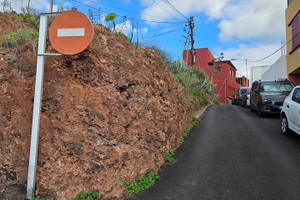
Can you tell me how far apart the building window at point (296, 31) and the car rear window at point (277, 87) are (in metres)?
4.67

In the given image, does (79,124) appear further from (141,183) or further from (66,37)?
(141,183)

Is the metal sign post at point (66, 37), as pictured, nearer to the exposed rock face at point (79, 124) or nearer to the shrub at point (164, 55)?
the exposed rock face at point (79, 124)

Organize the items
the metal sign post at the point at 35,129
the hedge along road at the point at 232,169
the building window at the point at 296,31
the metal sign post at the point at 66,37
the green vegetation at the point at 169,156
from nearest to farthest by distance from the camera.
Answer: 1. the metal sign post at the point at 35,129
2. the metal sign post at the point at 66,37
3. the hedge along road at the point at 232,169
4. the green vegetation at the point at 169,156
5. the building window at the point at 296,31

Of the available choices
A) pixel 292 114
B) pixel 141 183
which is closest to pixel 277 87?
pixel 292 114

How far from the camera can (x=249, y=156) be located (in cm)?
507

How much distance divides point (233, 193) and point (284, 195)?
79 centimetres

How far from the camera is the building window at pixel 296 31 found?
1375cm

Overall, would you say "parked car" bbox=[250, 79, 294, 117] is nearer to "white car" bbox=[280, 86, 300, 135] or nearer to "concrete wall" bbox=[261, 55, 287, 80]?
"white car" bbox=[280, 86, 300, 135]

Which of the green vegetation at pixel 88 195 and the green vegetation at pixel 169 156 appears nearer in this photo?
the green vegetation at pixel 88 195

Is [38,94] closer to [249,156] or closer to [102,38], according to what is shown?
[102,38]

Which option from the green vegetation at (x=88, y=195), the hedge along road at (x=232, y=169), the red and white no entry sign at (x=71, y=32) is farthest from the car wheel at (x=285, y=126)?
the red and white no entry sign at (x=71, y=32)

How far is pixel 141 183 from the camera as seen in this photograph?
3.70 metres

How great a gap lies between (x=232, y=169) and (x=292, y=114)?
3.18m

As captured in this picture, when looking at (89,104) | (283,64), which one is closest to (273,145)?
(89,104)
